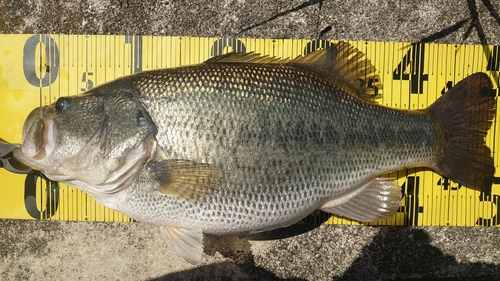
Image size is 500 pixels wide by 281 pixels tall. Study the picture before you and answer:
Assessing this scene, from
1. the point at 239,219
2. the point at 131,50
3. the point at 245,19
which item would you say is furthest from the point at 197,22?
the point at 239,219

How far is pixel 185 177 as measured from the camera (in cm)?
177

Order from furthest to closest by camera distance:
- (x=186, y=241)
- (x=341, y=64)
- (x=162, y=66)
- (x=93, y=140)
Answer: (x=162, y=66) → (x=341, y=64) → (x=186, y=241) → (x=93, y=140)

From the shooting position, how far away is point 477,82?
2154 millimetres

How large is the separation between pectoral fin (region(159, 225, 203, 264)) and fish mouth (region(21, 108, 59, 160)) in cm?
74

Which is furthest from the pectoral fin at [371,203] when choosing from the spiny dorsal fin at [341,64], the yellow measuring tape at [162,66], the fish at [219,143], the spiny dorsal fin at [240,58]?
the spiny dorsal fin at [240,58]

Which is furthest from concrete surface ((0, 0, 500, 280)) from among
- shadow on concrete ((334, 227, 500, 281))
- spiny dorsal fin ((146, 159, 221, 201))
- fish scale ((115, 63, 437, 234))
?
spiny dorsal fin ((146, 159, 221, 201))

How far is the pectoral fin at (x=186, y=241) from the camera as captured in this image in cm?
195

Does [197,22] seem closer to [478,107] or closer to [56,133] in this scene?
[56,133]

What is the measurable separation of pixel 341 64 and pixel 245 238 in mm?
1310

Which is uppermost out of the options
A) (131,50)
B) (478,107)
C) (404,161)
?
(131,50)

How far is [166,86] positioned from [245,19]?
892mm

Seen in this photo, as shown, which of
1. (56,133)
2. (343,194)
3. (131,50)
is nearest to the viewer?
(56,133)

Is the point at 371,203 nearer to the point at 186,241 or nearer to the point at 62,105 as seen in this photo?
the point at 186,241

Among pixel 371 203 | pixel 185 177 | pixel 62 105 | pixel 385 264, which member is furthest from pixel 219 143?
pixel 385 264
